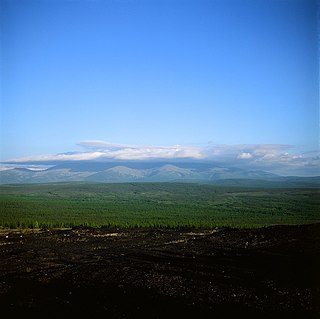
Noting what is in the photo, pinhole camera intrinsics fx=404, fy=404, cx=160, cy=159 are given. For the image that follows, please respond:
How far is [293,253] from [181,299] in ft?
17.3

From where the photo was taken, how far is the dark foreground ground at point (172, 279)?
824cm

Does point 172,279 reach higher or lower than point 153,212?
higher

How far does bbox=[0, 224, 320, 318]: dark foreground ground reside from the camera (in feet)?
27.0

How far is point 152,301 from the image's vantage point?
8.75 meters

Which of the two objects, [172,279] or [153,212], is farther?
[153,212]

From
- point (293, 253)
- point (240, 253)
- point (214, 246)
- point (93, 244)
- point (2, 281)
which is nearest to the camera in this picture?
point (2, 281)

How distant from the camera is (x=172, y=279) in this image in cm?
1047

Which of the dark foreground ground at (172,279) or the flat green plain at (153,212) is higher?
the dark foreground ground at (172,279)

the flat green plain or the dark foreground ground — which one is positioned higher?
the dark foreground ground

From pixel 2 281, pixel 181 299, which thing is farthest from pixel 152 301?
pixel 2 281

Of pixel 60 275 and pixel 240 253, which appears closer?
pixel 60 275

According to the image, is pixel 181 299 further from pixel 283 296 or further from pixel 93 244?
pixel 93 244

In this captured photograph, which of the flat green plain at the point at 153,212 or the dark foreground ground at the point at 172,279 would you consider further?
the flat green plain at the point at 153,212

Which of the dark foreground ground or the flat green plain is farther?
the flat green plain
